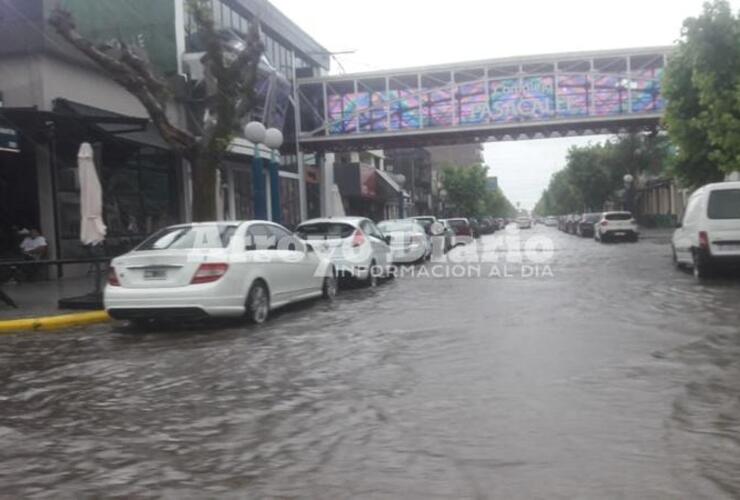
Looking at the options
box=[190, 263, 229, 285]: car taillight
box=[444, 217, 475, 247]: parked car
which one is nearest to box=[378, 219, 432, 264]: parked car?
box=[190, 263, 229, 285]: car taillight

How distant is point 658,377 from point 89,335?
7.17 m

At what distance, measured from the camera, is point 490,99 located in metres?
32.2

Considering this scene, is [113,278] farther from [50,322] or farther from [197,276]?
[50,322]

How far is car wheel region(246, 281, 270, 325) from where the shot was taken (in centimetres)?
979

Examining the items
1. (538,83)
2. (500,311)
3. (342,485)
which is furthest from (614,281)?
(538,83)

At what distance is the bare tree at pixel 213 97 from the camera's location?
13469 millimetres

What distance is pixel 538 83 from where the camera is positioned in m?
31.8

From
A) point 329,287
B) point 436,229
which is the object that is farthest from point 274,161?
point 436,229

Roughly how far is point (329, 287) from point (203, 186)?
3.34 metres

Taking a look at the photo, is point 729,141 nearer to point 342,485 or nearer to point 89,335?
point 89,335

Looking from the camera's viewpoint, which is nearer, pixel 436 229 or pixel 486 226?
pixel 436 229

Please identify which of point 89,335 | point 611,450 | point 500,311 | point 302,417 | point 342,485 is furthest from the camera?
point 500,311

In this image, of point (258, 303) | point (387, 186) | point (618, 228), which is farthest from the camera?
point (387, 186)

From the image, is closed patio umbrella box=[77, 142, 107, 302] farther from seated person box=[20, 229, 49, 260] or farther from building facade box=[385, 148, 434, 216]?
building facade box=[385, 148, 434, 216]
